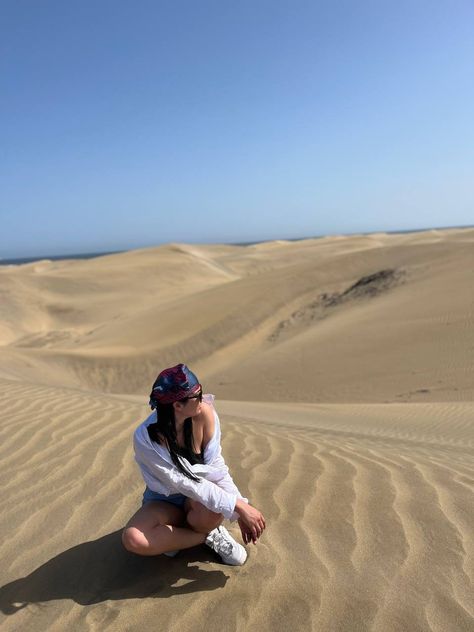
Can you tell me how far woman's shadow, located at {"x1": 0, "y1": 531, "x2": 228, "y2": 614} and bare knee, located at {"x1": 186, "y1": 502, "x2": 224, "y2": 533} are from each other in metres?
0.21

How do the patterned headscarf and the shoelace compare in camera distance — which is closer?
the patterned headscarf

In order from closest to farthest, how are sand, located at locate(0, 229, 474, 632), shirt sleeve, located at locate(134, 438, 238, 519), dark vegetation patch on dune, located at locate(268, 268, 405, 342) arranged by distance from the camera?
sand, located at locate(0, 229, 474, 632) → shirt sleeve, located at locate(134, 438, 238, 519) → dark vegetation patch on dune, located at locate(268, 268, 405, 342)

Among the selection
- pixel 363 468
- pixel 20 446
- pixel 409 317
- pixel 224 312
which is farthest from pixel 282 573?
pixel 224 312

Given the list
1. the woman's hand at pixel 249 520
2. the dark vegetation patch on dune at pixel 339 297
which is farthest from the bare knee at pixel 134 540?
the dark vegetation patch on dune at pixel 339 297

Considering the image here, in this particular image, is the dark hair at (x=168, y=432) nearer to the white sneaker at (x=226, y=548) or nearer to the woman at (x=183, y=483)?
the woman at (x=183, y=483)

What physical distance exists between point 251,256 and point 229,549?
184 feet

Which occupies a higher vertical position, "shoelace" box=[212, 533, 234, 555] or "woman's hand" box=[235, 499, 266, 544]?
"woman's hand" box=[235, 499, 266, 544]

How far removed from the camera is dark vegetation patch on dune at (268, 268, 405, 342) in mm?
17969

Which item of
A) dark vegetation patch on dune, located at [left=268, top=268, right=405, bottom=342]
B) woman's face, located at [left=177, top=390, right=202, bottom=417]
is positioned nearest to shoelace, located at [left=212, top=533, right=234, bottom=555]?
woman's face, located at [left=177, top=390, right=202, bottom=417]

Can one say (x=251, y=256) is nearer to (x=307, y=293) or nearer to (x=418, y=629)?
(x=307, y=293)

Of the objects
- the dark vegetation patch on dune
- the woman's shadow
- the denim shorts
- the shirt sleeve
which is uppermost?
the shirt sleeve

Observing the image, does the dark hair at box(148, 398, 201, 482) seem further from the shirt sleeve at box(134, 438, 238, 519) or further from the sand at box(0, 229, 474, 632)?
the sand at box(0, 229, 474, 632)

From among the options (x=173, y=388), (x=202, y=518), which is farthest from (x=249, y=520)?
(x=173, y=388)

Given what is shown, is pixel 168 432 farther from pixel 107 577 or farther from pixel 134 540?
pixel 107 577
